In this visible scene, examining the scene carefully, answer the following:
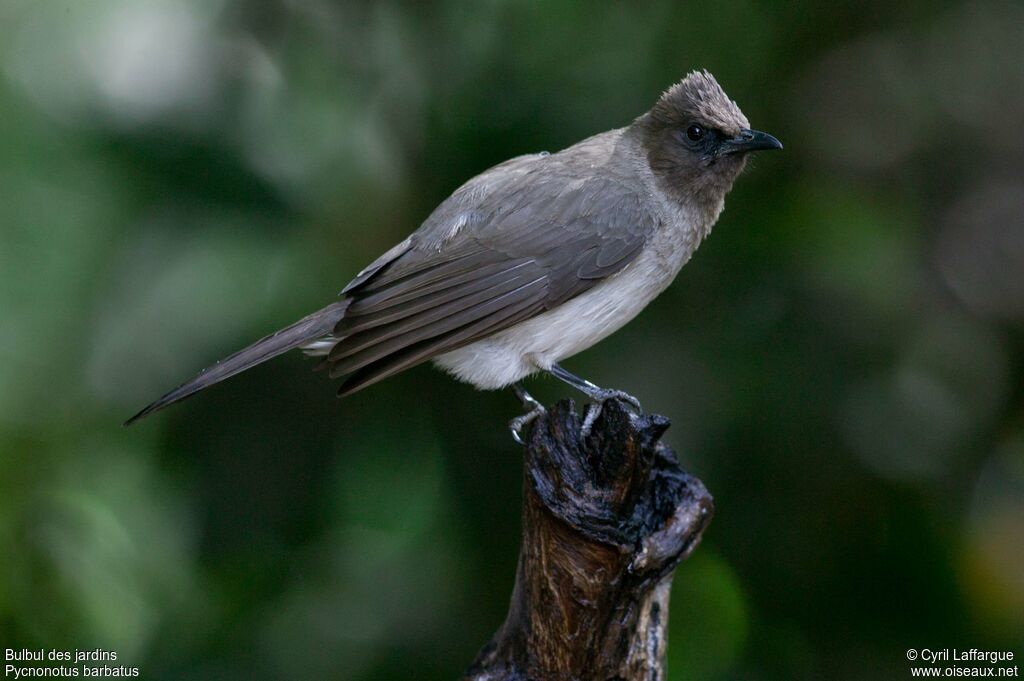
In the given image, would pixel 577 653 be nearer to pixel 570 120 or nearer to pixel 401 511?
pixel 401 511

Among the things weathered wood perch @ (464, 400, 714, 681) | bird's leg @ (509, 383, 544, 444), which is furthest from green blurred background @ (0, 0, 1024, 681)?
weathered wood perch @ (464, 400, 714, 681)

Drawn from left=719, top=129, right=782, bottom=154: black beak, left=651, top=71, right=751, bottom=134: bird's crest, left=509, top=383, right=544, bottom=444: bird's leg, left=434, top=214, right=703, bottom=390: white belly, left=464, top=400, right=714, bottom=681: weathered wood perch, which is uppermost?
left=651, top=71, right=751, bottom=134: bird's crest

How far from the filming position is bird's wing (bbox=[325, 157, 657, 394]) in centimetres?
365

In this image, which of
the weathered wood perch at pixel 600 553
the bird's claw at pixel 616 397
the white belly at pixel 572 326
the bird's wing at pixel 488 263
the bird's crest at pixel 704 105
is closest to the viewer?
the weathered wood perch at pixel 600 553

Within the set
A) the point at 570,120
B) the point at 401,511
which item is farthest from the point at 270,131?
the point at 401,511

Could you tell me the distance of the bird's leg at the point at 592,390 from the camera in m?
3.61

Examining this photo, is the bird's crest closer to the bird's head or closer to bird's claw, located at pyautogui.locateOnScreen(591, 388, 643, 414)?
the bird's head

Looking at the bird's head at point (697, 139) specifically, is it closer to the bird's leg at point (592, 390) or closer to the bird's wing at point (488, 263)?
the bird's wing at point (488, 263)

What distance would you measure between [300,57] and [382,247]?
797 millimetres

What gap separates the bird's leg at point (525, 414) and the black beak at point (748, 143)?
1094 millimetres

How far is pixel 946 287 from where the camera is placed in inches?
171

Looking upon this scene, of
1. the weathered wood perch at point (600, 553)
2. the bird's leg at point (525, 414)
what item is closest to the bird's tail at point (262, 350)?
the bird's leg at point (525, 414)

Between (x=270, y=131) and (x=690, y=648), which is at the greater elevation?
(x=270, y=131)

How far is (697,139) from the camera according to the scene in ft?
13.3
